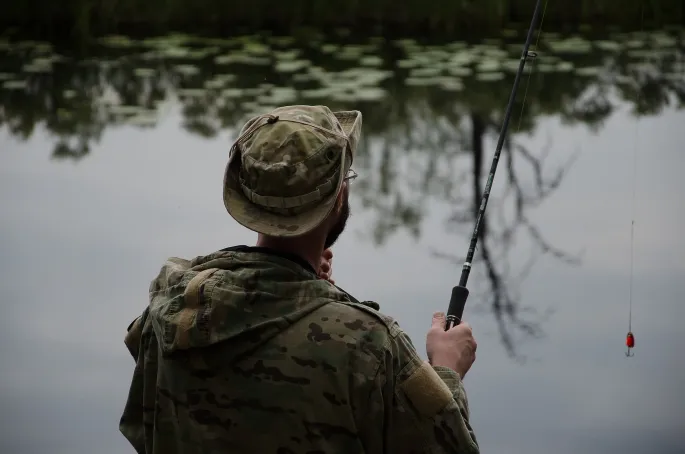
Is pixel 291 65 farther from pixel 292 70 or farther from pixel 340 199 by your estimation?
pixel 340 199

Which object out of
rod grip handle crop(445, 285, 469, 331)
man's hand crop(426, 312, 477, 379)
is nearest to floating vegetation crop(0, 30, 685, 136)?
rod grip handle crop(445, 285, 469, 331)

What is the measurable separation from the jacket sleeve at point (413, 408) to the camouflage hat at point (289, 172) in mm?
200

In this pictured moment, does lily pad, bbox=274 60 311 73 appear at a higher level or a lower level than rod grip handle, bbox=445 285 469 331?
higher

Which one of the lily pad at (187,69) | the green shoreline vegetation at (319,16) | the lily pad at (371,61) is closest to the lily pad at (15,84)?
the lily pad at (187,69)

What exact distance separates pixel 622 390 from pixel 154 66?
12.5 feet

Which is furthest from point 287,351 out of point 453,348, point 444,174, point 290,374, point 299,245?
point 444,174

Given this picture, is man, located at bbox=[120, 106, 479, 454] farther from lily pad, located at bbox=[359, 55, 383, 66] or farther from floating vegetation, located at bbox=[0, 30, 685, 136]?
lily pad, located at bbox=[359, 55, 383, 66]

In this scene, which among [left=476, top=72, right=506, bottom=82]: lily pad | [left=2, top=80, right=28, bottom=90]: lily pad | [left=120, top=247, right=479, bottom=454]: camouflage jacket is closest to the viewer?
[left=120, top=247, right=479, bottom=454]: camouflage jacket

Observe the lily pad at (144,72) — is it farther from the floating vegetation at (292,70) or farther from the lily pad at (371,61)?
the lily pad at (371,61)

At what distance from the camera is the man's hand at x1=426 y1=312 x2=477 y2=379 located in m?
1.65

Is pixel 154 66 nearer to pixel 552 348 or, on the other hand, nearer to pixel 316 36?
pixel 316 36

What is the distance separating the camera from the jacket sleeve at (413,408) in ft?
4.85

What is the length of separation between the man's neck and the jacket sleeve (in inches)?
6.1

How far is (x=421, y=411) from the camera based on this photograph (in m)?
1.48
